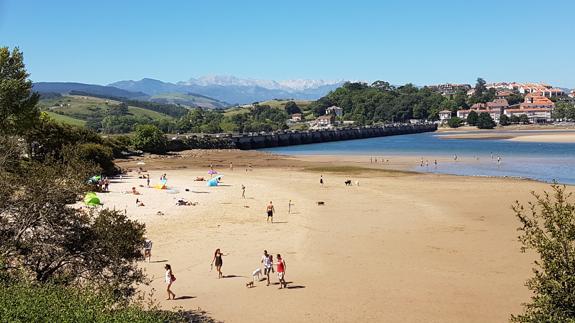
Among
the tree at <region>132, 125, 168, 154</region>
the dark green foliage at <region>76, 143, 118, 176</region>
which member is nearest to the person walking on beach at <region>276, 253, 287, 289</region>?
the dark green foliage at <region>76, 143, 118, 176</region>

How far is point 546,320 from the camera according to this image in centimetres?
842

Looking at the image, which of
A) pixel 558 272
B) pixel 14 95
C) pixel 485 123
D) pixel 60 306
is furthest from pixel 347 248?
pixel 485 123

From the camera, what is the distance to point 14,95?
35031mm

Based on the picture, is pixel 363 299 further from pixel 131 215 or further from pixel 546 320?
pixel 131 215

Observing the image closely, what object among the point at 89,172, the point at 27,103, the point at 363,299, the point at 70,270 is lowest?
the point at 363,299

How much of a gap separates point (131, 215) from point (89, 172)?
1537cm

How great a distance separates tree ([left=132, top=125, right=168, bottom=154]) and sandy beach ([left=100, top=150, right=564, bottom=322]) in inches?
1460

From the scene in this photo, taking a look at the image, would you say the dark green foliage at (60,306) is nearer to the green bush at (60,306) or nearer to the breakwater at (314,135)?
the green bush at (60,306)

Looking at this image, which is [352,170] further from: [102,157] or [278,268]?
[278,268]

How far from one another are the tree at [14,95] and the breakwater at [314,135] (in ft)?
234

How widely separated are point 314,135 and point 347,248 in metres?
118

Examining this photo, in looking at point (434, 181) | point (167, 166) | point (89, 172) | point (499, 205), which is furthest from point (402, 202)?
point (167, 166)

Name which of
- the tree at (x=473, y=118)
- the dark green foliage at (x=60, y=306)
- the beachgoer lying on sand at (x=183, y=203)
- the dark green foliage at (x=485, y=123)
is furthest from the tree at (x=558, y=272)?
the tree at (x=473, y=118)

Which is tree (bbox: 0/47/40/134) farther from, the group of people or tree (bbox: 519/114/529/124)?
tree (bbox: 519/114/529/124)
